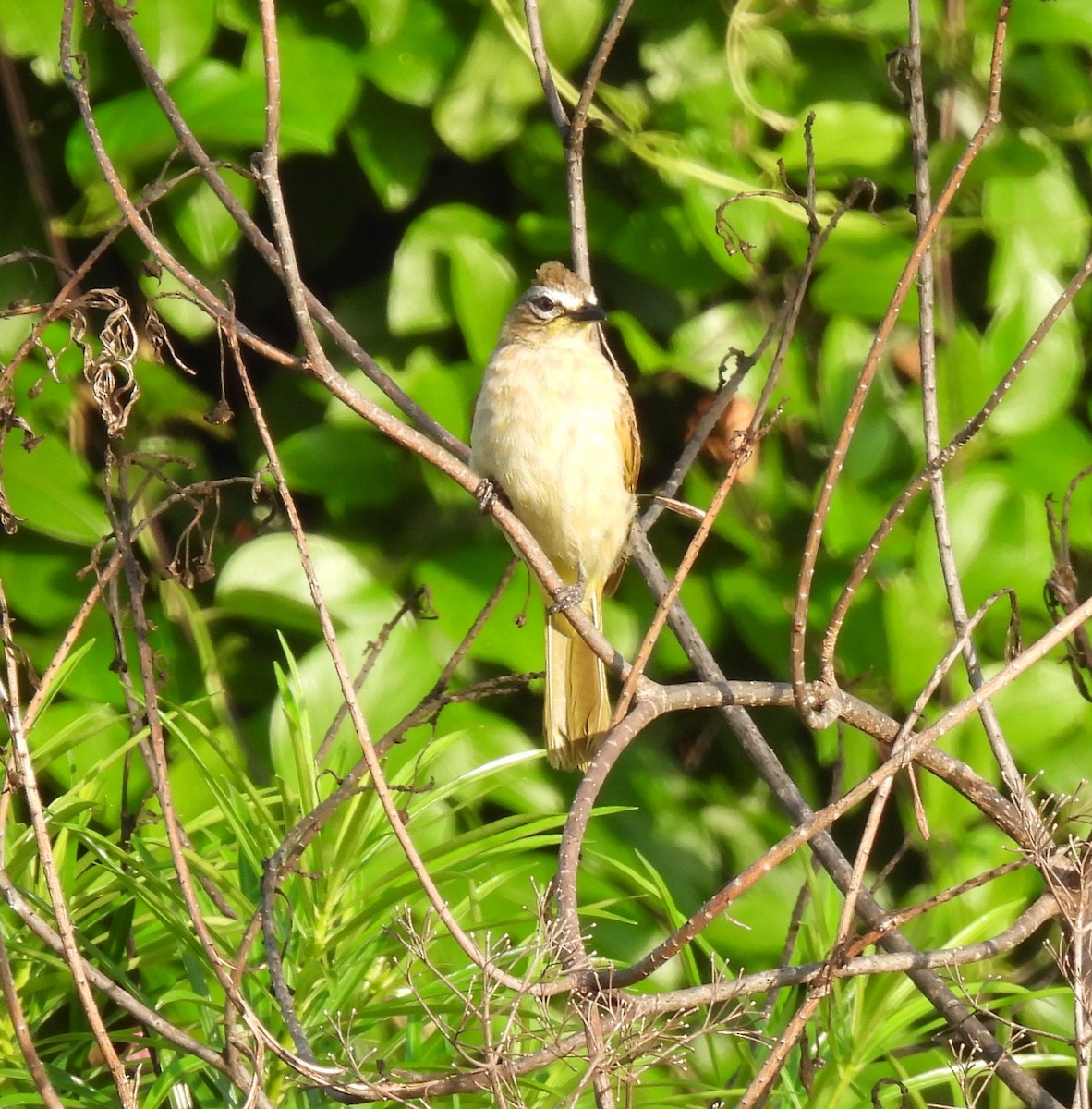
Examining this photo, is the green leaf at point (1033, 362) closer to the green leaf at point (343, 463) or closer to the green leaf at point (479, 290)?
the green leaf at point (479, 290)

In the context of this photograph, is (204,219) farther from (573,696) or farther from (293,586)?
(573,696)

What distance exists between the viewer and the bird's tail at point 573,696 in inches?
97.3

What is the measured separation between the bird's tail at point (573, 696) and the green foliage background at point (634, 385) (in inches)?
2.8

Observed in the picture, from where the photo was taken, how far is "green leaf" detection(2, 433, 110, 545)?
8.05ft

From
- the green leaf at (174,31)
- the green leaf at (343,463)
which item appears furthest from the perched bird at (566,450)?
the green leaf at (174,31)

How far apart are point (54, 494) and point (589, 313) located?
975 mm

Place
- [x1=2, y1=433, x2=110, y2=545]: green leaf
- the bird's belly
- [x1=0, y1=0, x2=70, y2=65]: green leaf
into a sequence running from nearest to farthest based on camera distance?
1. [x1=0, y1=0, x2=70, y2=65]: green leaf
2. [x1=2, y1=433, x2=110, y2=545]: green leaf
3. the bird's belly

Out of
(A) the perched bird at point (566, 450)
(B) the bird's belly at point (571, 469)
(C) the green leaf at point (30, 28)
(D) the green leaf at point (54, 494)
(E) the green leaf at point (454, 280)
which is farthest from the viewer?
(B) the bird's belly at point (571, 469)

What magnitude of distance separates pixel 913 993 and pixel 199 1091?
38.3 inches

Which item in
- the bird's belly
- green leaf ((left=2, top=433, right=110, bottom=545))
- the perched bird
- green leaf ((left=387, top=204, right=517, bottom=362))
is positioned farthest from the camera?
the bird's belly

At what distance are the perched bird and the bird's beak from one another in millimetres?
33

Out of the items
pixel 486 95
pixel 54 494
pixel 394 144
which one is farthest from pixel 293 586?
pixel 486 95

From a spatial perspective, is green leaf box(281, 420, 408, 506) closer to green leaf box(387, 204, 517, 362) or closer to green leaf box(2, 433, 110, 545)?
green leaf box(387, 204, 517, 362)

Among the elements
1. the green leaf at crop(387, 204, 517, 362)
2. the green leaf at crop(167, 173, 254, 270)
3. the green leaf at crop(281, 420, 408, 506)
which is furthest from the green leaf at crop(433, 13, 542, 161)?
the green leaf at crop(281, 420, 408, 506)
